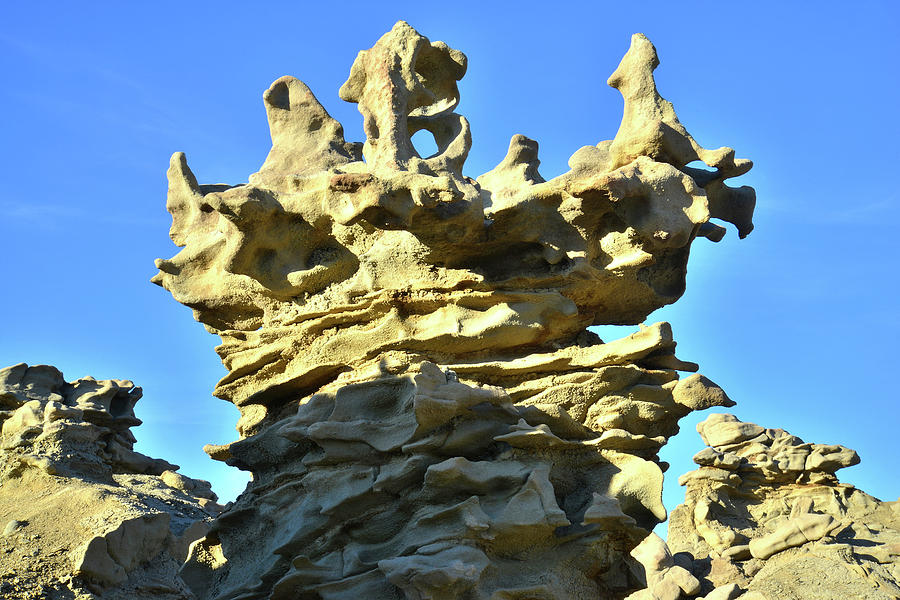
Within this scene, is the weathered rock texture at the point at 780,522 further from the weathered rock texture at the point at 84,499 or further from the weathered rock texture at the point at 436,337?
the weathered rock texture at the point at 84,499

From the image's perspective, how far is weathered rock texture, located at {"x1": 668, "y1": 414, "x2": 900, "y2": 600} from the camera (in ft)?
30.1

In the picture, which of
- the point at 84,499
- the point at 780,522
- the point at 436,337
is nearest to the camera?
the point at 436,337

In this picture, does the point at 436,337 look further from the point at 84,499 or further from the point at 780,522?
the point at 780,522

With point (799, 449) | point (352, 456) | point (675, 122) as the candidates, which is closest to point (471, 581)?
point (352, 456)

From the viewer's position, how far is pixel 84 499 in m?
7.61

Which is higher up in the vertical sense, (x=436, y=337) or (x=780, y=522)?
(x=780, y=522)

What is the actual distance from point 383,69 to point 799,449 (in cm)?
585

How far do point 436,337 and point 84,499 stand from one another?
250 cm

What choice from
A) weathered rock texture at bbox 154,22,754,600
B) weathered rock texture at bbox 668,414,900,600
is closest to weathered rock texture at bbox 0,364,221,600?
weathered rock texture at bbox 154,22,754,600

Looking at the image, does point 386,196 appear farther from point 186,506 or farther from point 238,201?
point 186,506

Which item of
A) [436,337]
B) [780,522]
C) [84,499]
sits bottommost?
[84,499]

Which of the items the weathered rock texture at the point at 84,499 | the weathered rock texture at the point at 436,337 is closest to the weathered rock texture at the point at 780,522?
the weathered rock texture at the point at 436,337

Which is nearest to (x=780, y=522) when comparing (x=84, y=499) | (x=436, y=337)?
(x=436, y=337)

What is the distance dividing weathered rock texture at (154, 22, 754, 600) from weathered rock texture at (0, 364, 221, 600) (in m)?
0.41
